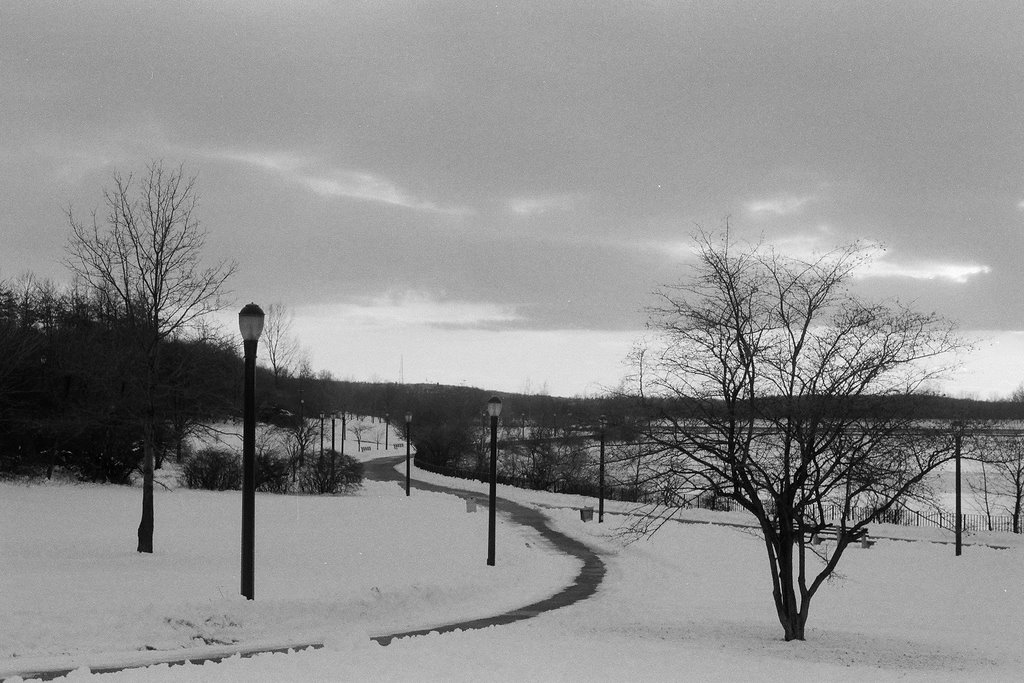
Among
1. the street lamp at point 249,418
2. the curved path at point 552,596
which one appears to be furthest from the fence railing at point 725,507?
the street lamp at point 249,418

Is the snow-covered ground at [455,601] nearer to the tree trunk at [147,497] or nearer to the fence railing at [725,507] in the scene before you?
the tree trunk at [147,497]

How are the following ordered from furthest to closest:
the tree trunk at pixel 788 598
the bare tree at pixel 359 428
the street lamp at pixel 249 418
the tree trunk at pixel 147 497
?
A: the bare tree at pixel 359 428 < the tree trunk at pixel 147 497 < the tree trunk at pixel 788 598 < the street lamp at pixel 249 418

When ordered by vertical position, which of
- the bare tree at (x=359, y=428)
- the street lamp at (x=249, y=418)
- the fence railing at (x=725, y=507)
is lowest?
the bare tree at (x=359, y=428)

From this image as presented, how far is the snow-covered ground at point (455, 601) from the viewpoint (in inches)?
409

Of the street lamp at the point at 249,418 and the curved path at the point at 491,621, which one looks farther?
the street lamp at the point at 249,418

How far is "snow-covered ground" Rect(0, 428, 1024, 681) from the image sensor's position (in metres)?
10.4

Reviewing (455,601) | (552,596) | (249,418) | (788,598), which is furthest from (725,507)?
(249,418)

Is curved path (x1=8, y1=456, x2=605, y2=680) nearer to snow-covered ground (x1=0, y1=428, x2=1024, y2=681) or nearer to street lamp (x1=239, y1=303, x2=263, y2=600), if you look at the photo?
snow-covered ground (x1=0, y1=428, x2=1024, y2=681)

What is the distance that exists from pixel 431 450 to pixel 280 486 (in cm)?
3149

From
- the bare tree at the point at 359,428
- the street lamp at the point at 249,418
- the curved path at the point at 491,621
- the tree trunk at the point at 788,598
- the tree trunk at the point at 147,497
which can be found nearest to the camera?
the curved path at the point at 491,621

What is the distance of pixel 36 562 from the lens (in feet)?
66.1

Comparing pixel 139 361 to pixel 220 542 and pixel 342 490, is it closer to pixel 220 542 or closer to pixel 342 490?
pixel 220 542

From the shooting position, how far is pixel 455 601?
56.9 ft

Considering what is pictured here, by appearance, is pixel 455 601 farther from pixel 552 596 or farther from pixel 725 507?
pixel 725 507
